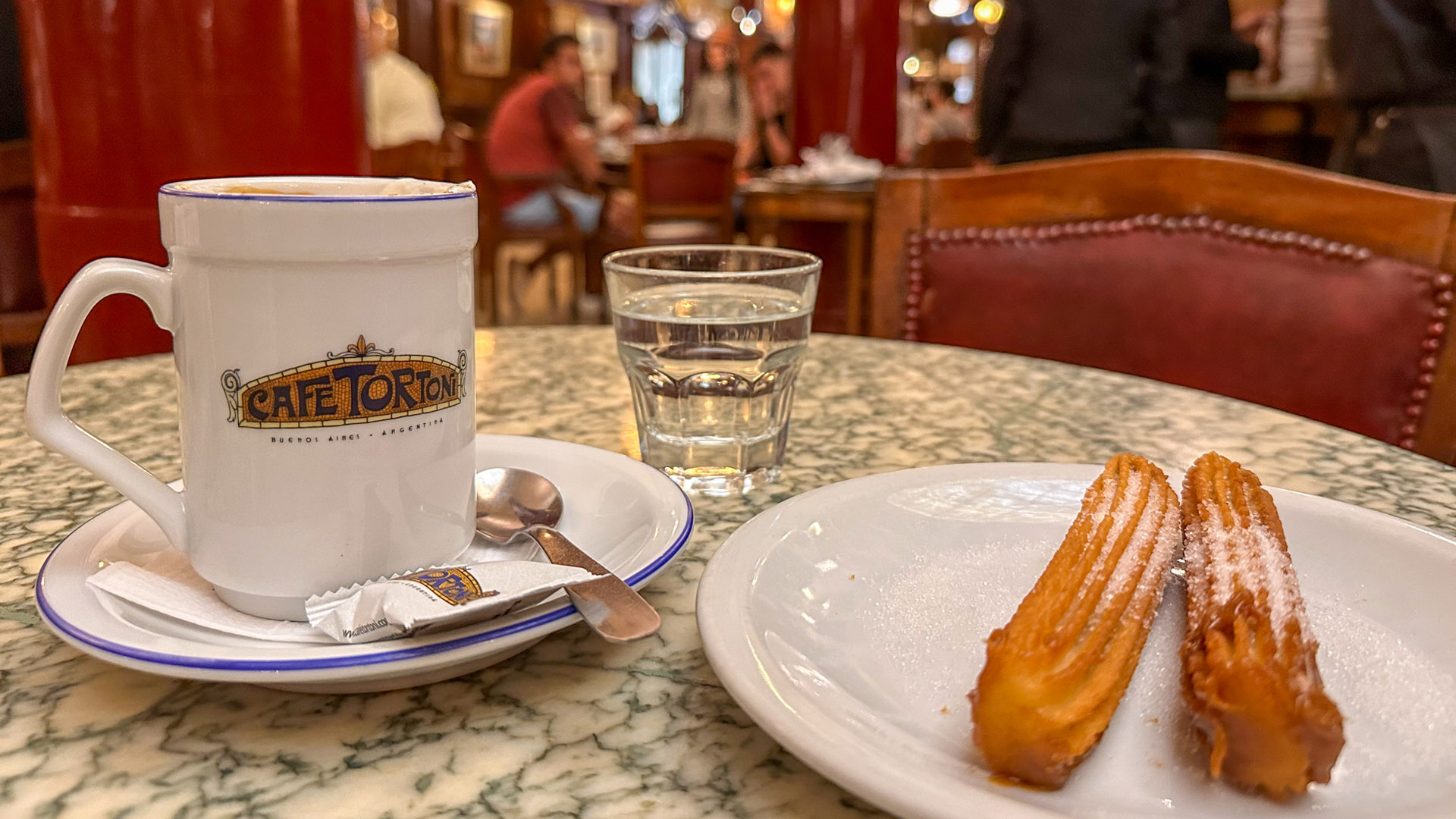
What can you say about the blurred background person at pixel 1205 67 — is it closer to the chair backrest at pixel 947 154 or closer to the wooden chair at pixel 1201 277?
the wooden chair at pixel 1201 277


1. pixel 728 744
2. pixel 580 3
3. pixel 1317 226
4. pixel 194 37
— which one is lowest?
pixel 728 744

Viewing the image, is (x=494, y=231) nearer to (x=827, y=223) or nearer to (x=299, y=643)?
(x=827, y=223)

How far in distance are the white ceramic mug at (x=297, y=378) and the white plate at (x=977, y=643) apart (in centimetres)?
13

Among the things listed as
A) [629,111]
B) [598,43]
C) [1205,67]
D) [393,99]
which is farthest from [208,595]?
[598,43]

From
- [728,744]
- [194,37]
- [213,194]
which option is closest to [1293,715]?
[728,744]

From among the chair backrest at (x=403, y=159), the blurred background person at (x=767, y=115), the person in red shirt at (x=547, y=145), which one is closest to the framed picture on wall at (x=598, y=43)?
the blurred background person at (x=767, y=115)

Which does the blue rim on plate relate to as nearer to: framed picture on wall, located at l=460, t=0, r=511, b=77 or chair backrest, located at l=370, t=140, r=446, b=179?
chair backrest, located at l=370, t=140, r=446, b=179

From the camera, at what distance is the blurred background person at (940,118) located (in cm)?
795

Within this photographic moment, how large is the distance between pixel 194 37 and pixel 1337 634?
1.49 m

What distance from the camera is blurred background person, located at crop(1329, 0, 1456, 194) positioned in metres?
2.05

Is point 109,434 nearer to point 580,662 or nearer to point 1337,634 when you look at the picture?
point 580,662

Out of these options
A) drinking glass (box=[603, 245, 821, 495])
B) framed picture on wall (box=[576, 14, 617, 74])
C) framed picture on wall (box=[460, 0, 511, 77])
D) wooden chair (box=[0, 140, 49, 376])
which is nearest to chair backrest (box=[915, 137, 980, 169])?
wooden chair (box=[0, 140, 49, 376])

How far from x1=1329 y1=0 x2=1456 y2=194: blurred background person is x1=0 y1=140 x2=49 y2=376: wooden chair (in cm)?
264

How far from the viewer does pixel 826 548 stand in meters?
0.46
